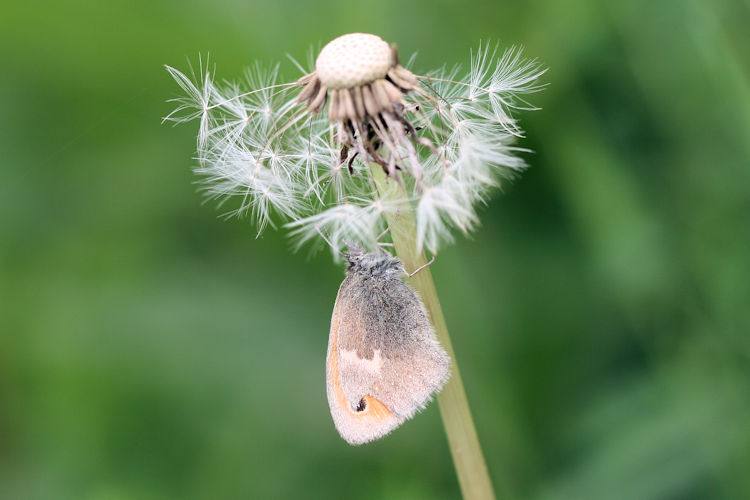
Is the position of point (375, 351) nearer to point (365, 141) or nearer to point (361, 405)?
point (361, 405)

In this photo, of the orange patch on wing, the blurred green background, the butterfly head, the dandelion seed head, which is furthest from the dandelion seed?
the blurred green background

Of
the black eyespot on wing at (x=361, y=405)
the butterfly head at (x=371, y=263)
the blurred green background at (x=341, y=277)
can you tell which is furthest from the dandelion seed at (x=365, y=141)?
the blurred green background at (x=341, y=277)

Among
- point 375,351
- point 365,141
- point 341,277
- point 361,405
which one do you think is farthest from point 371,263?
point 341,277

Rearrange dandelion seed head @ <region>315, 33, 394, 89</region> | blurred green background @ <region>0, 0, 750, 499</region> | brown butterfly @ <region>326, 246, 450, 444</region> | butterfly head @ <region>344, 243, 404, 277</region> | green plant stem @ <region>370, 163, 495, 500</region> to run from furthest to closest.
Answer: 1. blurred green background @ <region>0, 0, 750, 499</region>
2. butterfly head @ <region>344, 243, 404, 277</region>
3. brown butterfly @ <region>326, 246, 450, 444</region>
4. green plant stem @ <region>370, 163, 495, 500</region>
5. dandelion seed head @ <region>315, 33, 394, 89</region>

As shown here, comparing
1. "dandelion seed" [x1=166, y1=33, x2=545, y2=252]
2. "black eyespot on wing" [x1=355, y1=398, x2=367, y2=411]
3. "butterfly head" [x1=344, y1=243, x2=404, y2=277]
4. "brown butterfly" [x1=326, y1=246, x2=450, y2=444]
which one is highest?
"dandelion seed" [x1=166, y1=33, x2=545, y2=252]

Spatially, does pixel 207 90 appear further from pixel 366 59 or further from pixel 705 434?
pixel 705 434

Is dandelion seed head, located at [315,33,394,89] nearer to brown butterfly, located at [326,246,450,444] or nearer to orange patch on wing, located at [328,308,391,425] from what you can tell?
brown butterfly, located at [326,246,450,444]

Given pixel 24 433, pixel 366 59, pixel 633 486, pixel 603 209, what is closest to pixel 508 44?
pixel 603 209
